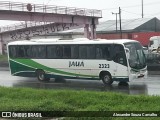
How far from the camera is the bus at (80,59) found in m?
21.3

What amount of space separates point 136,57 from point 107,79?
6.48 feet

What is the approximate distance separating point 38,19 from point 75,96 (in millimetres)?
36573

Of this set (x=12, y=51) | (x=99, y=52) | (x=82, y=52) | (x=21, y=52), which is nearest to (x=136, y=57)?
(x=99, y=52)

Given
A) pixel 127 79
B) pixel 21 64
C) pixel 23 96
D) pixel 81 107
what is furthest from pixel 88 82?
pixel 81 107

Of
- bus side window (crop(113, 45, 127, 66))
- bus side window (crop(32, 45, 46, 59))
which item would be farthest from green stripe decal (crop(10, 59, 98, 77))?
bus side window (crop(113, 45, 127, 66))

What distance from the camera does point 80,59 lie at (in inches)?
913

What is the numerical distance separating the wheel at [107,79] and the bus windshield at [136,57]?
1383 millimetres

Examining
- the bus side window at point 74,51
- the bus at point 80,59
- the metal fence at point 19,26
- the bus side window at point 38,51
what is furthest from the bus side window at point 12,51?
the metal fence at point 19,26

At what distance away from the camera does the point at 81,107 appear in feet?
39.3

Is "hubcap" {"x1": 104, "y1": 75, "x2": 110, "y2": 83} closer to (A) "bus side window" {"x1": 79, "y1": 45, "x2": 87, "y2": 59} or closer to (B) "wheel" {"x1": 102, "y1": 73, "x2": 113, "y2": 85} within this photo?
(B) "wheel" {"x1": 102, "y1": 73, "x2": 113, "y2": 85}

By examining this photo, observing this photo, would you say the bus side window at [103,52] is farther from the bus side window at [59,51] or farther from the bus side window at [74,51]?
the bus side window at [59,51]

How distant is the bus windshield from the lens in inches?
838

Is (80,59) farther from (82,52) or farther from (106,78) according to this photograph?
(106,78)

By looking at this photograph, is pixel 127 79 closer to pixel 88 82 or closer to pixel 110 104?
pixel 88 82
